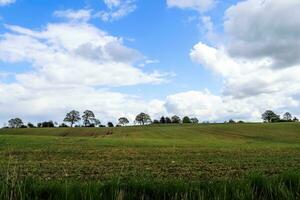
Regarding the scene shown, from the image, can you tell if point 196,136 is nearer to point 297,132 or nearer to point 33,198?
point 297,132

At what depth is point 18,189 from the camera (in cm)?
745

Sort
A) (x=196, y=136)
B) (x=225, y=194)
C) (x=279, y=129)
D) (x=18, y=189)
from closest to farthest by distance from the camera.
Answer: (x=18, y=189)
(x=225, y=194)
(x=196, y=136)
(x=279, y=129)

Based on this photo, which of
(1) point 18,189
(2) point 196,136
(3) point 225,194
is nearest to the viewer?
(1) point 18,189

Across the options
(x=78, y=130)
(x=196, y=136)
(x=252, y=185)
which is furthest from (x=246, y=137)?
(x=252, y=185)

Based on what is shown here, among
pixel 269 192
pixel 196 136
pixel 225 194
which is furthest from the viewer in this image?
pixel 196 136

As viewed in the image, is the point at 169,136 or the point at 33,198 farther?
the point at 169,136

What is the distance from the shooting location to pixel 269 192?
8.60 metres

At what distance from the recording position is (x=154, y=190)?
854 centimetres

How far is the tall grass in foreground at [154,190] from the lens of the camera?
25.0 feet

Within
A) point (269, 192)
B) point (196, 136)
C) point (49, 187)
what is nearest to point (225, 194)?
point (269, 192)

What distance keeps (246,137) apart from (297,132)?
15327 millimetres

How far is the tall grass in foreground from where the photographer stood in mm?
7633

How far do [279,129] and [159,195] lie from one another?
397 ft

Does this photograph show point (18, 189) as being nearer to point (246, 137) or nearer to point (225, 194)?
point (225, 194)
